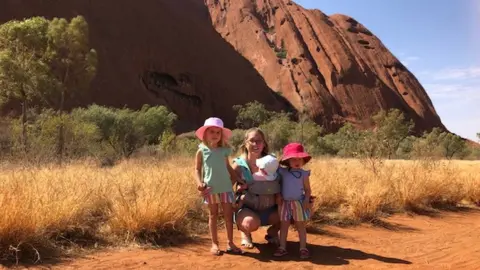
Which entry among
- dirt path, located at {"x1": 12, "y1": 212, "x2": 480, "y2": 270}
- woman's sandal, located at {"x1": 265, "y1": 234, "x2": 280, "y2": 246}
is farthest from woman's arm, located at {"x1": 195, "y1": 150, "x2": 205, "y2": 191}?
woman's sandal, located at {"x1": 265, "y1": 234, "x2": 280, "y2": 246}

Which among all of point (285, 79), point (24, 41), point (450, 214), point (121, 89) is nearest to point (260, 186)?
point (450, 214)

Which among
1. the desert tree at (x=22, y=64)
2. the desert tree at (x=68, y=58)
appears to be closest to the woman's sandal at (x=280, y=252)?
the desert tree at (x=22, y=64)

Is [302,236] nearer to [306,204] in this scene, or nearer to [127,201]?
[306,204]

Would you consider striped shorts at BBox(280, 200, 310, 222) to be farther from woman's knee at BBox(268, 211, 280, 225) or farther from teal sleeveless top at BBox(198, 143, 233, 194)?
teal sleeveless top at BBox(198, 143, 233, 194)

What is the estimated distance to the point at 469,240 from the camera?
648cm

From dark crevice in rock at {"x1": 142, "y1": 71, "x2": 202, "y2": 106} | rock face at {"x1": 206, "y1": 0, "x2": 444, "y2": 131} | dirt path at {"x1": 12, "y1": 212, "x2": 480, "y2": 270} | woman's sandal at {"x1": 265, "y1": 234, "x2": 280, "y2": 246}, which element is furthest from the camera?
rock face at {"x1": 206, "y1": 0, "x2": 444, "y2": 131}

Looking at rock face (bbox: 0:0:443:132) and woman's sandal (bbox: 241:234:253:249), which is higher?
rock face (bbox: 0:0:443:132)

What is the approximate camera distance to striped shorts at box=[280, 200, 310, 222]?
524cm

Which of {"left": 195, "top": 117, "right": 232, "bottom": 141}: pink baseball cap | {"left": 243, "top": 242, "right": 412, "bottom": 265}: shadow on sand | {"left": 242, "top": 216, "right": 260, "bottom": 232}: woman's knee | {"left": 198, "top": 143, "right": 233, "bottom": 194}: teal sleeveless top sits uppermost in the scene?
{"left": 195, "top": 117, "right": 232, "bottom": 141}: pink baseball cap

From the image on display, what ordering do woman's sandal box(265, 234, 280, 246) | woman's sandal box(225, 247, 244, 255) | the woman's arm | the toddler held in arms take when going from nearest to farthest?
the woman's arm < woman's sandal box(225, 247, 244, 255) < the toddler held in arms < woman's sandal box(265, 234, 280, 246)

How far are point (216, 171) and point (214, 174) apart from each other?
0.14 feet

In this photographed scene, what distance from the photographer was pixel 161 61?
51.4 metres

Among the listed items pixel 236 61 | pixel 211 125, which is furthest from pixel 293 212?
pixel 236 61

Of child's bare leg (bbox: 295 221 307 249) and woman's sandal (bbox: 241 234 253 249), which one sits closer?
child's bare leg (bbox: 295 221 307 249)
